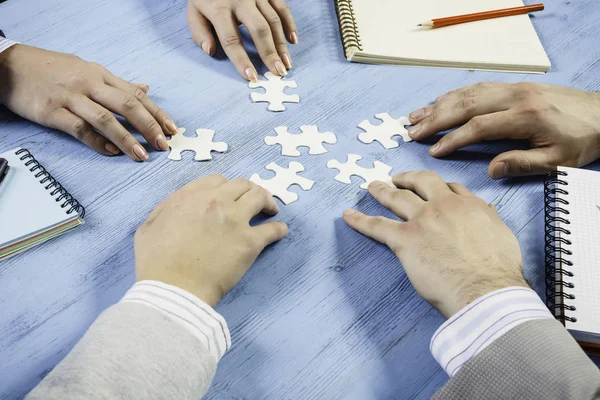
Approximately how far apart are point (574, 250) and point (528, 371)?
0.32m

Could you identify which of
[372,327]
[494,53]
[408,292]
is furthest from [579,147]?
[372,327]

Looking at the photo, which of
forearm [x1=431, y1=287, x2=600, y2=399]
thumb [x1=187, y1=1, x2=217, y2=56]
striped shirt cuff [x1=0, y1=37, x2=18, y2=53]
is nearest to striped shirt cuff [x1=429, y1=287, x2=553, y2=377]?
forearm [x1=431, y1=287, x2=600, y2=399]

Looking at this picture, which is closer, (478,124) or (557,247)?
(557,247)

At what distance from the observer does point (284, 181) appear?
3.75ft

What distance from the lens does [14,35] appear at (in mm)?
1417

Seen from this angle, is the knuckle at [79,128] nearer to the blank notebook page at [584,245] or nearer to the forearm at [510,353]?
the forearm at [510,353]

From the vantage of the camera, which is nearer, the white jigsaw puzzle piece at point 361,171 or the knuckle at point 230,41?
the white jigsaw puzzle piece at point 361,171

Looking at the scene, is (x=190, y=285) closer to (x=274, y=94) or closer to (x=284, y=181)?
(x=284, y=181)

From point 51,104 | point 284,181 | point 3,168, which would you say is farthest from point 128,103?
point 284,181

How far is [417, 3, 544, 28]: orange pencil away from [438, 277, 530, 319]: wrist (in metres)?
0.84

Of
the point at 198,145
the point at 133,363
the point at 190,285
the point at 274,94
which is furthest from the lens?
the point at 274,94

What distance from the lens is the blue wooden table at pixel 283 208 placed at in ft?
2.85

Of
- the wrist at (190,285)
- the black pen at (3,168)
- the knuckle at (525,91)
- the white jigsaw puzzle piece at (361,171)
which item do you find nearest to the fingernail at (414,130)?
the white jigsaw puzzle piece at (361,171)

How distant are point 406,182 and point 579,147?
40cm
